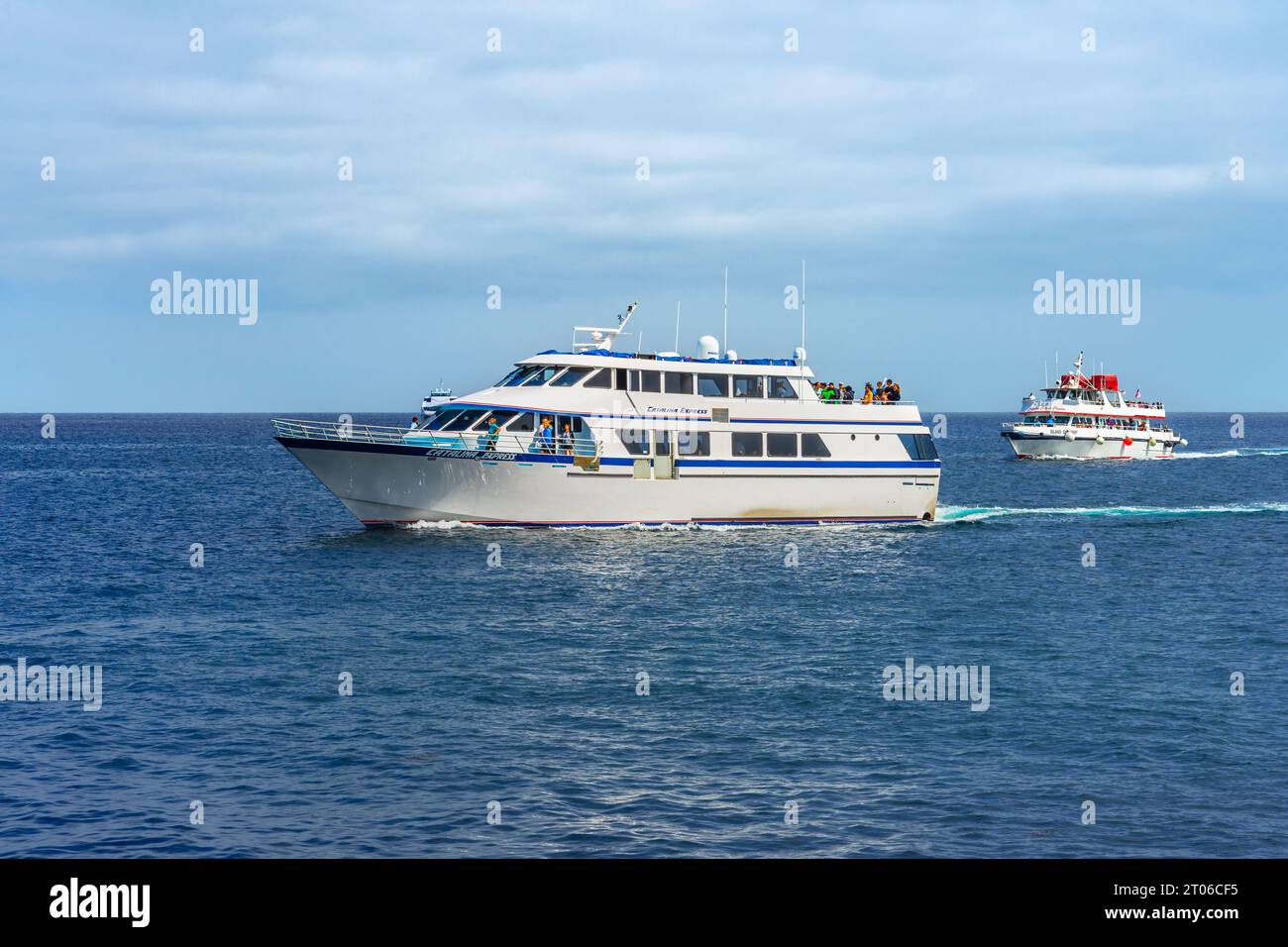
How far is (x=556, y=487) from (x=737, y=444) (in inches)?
287

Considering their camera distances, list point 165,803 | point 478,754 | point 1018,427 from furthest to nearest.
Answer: point 1018,427 → point 478,754 → point 165,803

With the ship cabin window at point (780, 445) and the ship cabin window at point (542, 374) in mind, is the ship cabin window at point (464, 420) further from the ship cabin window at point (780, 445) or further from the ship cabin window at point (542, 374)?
the ship cabin window at point (780, 445)

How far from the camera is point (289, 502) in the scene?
219ft

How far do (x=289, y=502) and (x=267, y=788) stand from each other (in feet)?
170

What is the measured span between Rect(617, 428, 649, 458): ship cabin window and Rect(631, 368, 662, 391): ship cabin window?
5.31 feet

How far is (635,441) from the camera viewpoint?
4378 centimetres

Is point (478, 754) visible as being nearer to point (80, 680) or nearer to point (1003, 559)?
point (80, 680)

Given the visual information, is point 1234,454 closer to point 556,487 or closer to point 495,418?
point 556,487

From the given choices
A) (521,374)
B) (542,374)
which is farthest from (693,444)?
(521,374)

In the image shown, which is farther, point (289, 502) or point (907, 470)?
point (289, 502)
